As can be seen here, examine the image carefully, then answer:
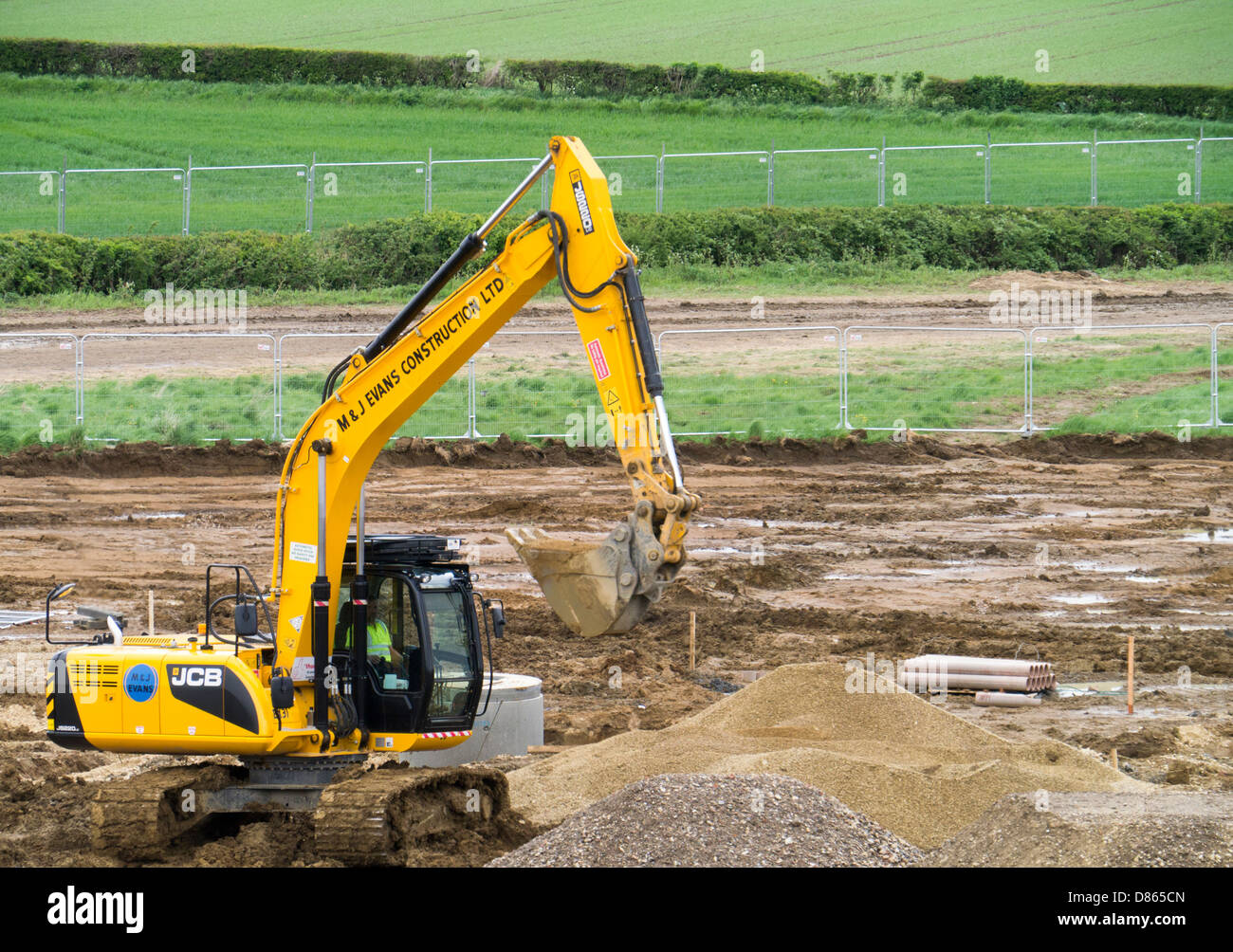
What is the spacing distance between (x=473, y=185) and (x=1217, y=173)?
812 inches

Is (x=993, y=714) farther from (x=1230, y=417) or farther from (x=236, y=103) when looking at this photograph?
(x=236, y=103)

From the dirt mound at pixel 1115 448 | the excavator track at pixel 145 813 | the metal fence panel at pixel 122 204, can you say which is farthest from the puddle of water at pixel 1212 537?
the metal fence panel at pixel 122 204

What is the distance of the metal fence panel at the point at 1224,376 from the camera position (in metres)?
27.6

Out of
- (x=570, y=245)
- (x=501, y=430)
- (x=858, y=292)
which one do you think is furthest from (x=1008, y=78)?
(x=570, y=245)

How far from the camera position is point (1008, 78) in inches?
2132

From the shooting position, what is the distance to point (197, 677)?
1048cm

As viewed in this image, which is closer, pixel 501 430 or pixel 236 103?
pixel 501 430

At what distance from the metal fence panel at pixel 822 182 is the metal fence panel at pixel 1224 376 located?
1263 cm

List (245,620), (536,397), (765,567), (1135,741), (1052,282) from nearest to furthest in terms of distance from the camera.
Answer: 1. (245,620)
2. (1135,741)
3. (765,567)
4. (536,397)
5. (1052,282)

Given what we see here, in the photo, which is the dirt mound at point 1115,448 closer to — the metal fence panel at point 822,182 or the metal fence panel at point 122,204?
the metal fence panel at point 822,182

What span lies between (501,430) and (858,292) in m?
10.8

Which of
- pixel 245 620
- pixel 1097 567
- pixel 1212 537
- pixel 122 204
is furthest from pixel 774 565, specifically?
pixel 122 204

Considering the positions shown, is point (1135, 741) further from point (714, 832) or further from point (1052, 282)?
point (1052, 282)

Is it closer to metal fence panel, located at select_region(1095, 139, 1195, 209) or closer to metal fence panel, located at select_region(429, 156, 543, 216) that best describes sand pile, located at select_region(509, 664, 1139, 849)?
metal fence panel, located at select_region(429, 156, 543, 216)
